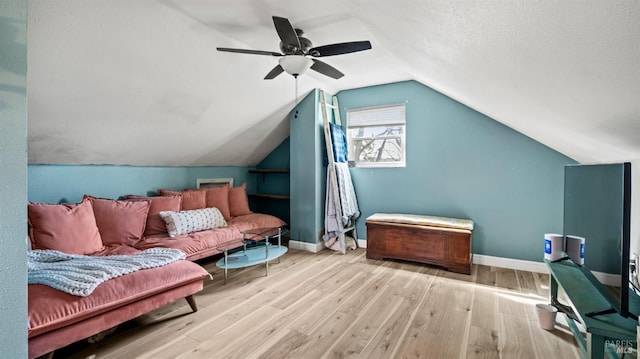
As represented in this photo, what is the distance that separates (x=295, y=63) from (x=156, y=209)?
8.10 feet

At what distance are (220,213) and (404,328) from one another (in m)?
2.77

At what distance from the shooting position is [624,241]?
133 centimetres

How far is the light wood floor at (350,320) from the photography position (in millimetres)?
1921

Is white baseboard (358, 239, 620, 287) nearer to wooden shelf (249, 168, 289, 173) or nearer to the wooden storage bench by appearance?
the wooden storage bench

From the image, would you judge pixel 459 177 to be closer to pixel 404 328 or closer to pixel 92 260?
pixel 404 328

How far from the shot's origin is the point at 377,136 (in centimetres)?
438

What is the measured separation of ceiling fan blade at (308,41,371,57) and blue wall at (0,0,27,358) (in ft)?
5.39

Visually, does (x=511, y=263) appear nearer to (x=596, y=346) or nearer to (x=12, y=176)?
(x=596, y=346)

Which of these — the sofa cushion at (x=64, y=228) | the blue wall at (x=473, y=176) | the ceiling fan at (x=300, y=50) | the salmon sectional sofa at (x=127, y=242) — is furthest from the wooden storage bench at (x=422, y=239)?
the sofa cushion at (x=64, y=228)

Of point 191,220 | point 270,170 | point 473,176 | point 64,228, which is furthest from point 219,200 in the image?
point 473,176

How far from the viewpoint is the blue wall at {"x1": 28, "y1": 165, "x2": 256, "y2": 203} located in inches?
114

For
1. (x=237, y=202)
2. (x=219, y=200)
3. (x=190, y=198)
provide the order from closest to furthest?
(x=190, y=198), (x=219, y=200), (x=237, y=202)

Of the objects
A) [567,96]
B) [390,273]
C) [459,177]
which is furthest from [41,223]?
[459,177]

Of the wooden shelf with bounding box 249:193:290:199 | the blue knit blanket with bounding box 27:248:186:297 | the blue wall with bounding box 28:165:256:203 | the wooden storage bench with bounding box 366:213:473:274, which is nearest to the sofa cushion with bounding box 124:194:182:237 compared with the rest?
the blue wall with bounding box 28:165:256:203
